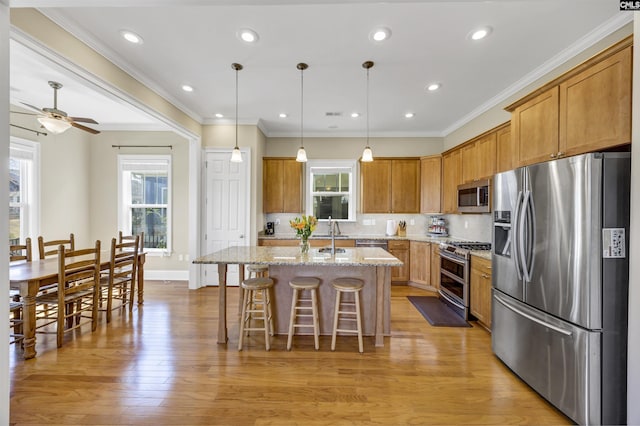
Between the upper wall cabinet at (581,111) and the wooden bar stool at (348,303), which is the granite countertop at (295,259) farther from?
the upper wall cabinet at (581,111)

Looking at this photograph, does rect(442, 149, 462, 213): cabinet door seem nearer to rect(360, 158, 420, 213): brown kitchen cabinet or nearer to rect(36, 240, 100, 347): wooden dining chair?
rect(360, 158, 420, 213): brown kitchen cabinet

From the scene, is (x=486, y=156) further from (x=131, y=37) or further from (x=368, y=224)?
(x=131, y=37)

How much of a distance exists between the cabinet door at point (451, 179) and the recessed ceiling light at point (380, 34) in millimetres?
2636

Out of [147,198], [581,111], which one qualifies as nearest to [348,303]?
[581,111]

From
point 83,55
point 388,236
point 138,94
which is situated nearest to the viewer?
point 83,55

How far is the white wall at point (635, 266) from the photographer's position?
161 cm

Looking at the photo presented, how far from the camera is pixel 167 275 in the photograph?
5371 mm

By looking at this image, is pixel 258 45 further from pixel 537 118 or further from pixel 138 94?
pixel 537 118

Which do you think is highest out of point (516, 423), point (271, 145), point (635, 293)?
point (271, 145)

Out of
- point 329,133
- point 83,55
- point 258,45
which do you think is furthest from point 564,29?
point 83,55

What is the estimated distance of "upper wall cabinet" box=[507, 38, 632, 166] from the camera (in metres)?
1.76

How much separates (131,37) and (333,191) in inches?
154

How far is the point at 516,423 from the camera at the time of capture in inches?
73.7

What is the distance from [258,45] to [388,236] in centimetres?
397
